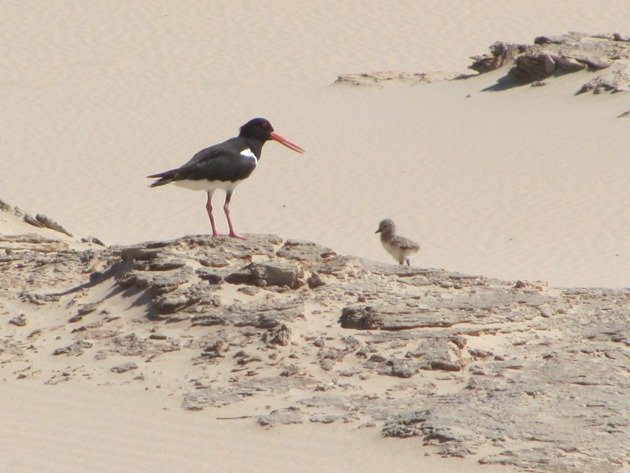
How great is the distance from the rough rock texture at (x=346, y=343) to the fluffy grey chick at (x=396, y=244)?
2386 mm

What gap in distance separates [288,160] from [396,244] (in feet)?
42.4

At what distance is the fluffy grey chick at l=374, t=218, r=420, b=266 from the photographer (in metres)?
12.6

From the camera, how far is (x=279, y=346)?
Answer: 859 cm

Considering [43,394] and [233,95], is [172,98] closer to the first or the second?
[233,95]

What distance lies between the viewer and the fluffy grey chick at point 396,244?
41.2 ft

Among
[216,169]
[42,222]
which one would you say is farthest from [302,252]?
[42,222]

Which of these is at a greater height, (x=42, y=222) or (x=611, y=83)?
(x=611, y=83)

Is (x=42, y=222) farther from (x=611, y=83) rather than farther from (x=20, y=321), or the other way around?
(x=611, y=83)

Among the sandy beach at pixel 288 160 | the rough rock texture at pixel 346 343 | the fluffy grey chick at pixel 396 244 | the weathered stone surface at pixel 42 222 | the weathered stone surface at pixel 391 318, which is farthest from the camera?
the weathered stone surface at pixel 42 222

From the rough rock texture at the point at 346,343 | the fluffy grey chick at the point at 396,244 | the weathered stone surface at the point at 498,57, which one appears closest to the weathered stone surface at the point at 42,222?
the rough rock texture at the point at 346,343

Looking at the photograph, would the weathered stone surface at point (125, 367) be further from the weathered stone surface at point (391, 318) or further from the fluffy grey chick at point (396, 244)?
the fluffy grey chick at point (396, 244)

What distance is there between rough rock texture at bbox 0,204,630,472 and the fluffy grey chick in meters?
2.39

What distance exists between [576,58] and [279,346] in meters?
19.1

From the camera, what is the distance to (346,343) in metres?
8.57
